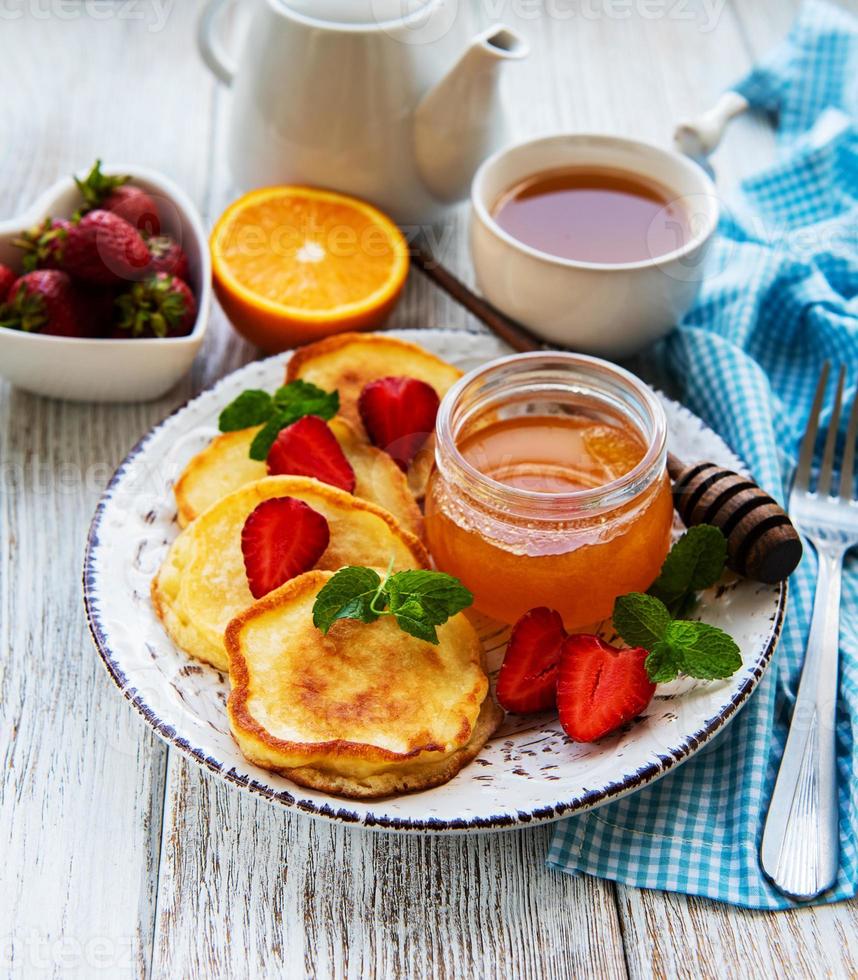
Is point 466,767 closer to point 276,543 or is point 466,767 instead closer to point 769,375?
point 276,543

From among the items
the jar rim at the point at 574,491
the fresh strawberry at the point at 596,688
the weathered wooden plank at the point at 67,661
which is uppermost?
the jar rim at the point at 574,491

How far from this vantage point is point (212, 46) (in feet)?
8.57

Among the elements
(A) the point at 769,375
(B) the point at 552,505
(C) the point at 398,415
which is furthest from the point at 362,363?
(A) the point at 769,375

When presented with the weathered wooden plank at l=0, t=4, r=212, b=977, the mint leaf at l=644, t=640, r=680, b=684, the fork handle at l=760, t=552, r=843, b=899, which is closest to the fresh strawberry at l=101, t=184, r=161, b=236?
the weathered wooden plank at l=0, t=4, r=212, b=977

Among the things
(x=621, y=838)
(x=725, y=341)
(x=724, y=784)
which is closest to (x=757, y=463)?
(x=725, y=341)

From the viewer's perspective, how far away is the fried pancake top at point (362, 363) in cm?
210

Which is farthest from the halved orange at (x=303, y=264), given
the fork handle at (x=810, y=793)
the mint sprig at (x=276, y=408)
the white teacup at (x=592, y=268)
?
the fork handle at (x=810, y=793)

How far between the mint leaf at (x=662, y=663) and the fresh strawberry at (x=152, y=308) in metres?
1.21

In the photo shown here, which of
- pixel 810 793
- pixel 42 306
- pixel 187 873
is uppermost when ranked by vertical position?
pixel 42 306

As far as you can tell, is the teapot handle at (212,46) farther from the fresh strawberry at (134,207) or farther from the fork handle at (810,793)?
the fork handle at (810,793)

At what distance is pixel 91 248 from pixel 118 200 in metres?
0.24

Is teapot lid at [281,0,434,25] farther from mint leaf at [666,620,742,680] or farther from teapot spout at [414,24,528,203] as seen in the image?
mint leaf at [666,620,742,680]

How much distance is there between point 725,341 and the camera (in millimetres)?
2305

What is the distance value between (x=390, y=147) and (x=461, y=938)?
5.57 feet
